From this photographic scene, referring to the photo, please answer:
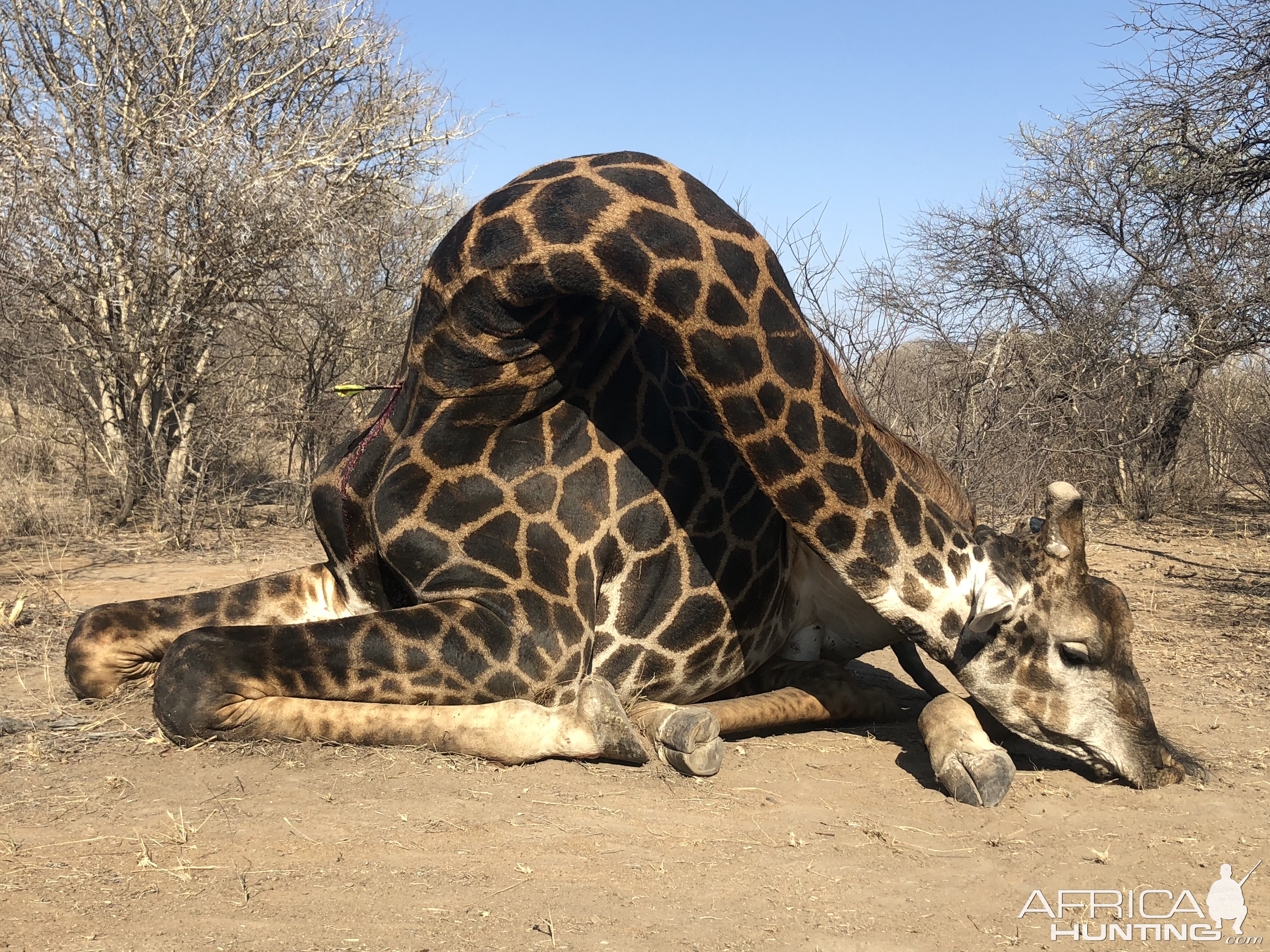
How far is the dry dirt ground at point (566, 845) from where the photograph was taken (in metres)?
2.28

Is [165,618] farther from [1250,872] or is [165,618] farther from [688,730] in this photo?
[1250,872]

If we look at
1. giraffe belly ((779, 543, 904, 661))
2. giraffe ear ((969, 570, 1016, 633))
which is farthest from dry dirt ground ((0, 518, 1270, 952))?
giraffe ear ((969, 570, 1016, 633))

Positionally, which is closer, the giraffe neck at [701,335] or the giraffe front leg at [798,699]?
the giraffe neck at [701,335]

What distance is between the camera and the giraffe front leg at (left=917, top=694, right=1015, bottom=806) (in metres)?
3.28

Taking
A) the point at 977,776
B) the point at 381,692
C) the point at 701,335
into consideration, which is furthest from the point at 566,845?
the point at 701,335

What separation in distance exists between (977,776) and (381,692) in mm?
1841

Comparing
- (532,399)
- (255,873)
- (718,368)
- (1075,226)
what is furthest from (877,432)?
(1075,226)

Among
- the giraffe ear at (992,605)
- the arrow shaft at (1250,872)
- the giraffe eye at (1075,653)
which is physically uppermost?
the giraffe ear at (992,605)

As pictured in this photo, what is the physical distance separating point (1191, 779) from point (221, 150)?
8.11 m

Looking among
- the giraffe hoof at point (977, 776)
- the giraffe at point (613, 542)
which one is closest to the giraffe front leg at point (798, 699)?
the giraffe at point (613, 542)

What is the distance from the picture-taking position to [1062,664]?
3543 millimetres

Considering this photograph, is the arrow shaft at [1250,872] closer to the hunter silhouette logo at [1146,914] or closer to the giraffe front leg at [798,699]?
the hunter silhouette logo at [1146,914]

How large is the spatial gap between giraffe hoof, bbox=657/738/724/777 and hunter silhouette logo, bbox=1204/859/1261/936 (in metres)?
1.37

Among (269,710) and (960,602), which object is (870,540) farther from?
(269,710)
